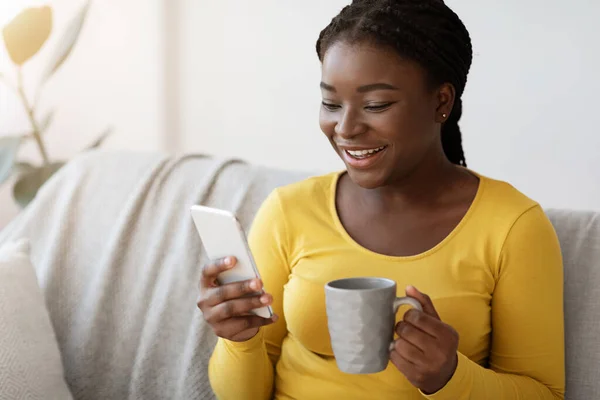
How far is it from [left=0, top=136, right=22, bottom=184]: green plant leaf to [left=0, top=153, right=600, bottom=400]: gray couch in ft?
1.42

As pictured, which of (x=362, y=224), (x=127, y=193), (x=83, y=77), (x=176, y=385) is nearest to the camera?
(x=362, y=224)

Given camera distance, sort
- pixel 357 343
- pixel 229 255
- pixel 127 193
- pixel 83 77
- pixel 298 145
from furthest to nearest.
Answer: pixel 83 77, pixel 298 145, pixel 127 193, pixel 229 255, pixel 357 343

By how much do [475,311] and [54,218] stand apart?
2.97ft

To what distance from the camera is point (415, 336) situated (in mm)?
971

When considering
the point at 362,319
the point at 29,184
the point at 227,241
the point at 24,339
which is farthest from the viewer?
the point at 29,184

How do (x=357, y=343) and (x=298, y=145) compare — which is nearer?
(x=357, y=343)

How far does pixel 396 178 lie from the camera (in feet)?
4.02

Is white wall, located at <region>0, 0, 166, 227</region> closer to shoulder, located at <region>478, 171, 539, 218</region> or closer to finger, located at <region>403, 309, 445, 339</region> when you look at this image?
shoulder, located at <region>478, 171, 539, 218</region>

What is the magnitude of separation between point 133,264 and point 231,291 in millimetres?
572

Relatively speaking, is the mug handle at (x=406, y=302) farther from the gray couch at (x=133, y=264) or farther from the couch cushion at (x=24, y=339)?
the couch cushion at (x=24, y=339)

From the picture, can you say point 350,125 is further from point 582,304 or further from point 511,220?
point 582,304

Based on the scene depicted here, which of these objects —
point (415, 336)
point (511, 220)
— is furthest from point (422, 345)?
point (511, 220)

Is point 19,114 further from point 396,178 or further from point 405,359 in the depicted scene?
point 405,359

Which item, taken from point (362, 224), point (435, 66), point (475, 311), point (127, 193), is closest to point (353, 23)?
point (435, 66)
